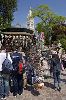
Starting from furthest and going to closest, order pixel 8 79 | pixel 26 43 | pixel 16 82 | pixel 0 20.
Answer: pixel 0 20
pixel 26 43
pixel 16 82
pixel 8 79

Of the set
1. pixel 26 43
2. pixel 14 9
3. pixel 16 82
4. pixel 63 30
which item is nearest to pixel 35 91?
pixel 16 82

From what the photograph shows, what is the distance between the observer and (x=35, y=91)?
1248 centimetres

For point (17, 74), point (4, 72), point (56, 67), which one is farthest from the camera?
point (56, 67)

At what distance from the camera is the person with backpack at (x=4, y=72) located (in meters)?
10.6

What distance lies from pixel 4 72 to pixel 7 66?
221mm

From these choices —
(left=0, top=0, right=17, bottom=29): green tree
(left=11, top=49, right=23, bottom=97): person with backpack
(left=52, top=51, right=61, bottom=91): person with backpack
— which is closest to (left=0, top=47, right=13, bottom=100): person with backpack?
(left=11, top=49, right=23, bottom=97): person with backpack

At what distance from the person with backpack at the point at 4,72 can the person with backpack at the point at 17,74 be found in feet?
1.42

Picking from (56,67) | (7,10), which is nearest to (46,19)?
(7,10)

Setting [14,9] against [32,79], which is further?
[14,9]

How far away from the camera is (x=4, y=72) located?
34.6ft

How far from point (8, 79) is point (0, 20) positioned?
30817mm

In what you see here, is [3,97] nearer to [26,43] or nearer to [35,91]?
[35,91]

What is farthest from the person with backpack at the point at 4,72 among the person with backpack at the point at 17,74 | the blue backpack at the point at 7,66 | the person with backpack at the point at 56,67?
the person with backpack at the point at 56,67

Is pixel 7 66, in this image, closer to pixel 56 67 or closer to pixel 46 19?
pixel 56 67
